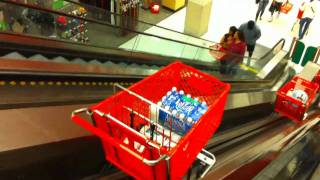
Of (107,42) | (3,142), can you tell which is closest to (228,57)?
(107,42)

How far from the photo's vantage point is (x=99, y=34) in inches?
217

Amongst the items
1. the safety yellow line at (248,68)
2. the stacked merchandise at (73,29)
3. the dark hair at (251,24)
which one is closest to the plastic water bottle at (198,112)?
the stacked merchandise at (73,29)

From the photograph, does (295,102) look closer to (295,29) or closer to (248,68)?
(248,68)

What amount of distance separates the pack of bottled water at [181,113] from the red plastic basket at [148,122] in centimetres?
12

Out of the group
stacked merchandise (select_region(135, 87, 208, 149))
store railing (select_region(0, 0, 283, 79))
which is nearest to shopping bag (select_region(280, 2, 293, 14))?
store railing (select_region(0, 0, 283, 79))

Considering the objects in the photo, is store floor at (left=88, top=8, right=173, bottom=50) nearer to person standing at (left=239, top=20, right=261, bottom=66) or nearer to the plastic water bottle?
the plastic water bottle

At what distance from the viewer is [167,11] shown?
12.2m

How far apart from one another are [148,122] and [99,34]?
2.90 metres

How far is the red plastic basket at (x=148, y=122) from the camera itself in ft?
7.77

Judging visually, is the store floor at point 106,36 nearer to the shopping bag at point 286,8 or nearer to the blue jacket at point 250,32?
the blue jacket at point 250,32

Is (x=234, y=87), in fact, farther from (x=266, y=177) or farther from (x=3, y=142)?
(x=3, y=142)

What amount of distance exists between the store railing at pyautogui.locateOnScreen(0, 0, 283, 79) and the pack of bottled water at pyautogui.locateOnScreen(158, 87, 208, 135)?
1.60 m

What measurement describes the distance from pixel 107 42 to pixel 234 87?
7.69 feet

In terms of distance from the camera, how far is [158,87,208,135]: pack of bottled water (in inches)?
115
